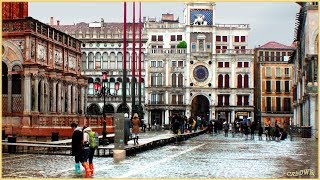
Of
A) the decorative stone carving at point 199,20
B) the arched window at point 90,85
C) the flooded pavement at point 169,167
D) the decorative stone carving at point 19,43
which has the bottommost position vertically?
the flooded pavement at point 169,167

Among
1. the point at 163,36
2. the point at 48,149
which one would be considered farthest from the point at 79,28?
the point at 48,149

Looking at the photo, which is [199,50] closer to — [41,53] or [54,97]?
[54,97]

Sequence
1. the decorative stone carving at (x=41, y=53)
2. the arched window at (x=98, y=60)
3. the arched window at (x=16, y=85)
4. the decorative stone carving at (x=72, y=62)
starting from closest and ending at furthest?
the arched window at (x=16, y=85), the decorative stone carving at (x=41, y=53), the decorative stone carving at (x=72, y=62), the arched window at (x=98, y=60)

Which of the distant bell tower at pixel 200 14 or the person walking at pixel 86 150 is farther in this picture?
the distant bell tower at pixel 200 14

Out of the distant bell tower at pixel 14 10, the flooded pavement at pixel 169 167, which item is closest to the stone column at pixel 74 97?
the distant bell tower at pixel 14 10

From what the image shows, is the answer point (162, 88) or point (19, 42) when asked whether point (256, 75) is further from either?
point (19, 42)

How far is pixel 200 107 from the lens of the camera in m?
113

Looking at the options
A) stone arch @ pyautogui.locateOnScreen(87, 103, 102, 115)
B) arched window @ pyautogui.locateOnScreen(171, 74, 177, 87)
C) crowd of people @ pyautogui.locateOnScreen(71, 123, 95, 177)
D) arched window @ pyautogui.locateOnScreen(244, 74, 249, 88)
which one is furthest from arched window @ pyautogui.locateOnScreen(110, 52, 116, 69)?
crowd of people @ pyautogui.locateOnScreen(71, 123, 95, 177)

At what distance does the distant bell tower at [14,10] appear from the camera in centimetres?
4826

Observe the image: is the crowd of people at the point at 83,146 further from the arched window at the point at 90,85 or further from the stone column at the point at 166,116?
the arched window at the point at 90,85

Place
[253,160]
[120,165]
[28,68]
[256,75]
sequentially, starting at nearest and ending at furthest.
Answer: [120,165], [253,160], [28,68], [256,75]

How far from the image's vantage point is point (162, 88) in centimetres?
10756

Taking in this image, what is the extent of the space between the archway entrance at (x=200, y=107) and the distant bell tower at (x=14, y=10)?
6184cm

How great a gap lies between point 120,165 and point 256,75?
A: 94303mm
